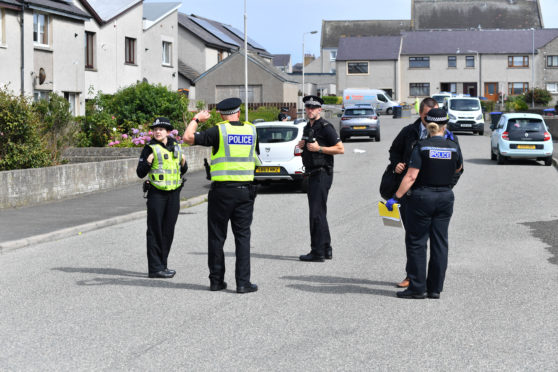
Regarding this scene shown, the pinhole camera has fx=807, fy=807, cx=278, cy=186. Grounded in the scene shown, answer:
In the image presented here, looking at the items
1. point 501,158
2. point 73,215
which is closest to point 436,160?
point 73,215

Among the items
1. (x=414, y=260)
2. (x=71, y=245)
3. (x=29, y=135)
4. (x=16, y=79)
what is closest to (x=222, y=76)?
(x=16, y=79)

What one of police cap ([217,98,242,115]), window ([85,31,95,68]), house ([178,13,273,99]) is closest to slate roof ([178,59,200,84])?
house ([178,13,273,99])

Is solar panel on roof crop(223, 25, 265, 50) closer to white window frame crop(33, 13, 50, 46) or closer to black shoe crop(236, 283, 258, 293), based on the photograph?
white window frame crop(33, 13, 50, 46)

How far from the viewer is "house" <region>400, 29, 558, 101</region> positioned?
289ft

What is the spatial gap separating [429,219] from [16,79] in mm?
24575

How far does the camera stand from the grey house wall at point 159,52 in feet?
142

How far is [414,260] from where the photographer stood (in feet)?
24.9

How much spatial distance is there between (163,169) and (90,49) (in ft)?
98.8

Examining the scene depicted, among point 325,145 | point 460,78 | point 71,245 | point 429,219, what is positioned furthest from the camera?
point 460,78

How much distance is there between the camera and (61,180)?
1659 cm

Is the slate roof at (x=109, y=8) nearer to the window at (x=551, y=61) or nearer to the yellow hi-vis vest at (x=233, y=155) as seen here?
the yellow hi-vis vest at (x=233, y=155)

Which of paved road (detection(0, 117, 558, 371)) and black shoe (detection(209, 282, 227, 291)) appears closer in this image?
paved road (detection(0, 117, 558, 371))

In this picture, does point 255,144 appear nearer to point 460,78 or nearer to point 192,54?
point 192,54

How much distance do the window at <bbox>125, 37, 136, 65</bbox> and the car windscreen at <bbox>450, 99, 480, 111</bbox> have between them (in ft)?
53.5
